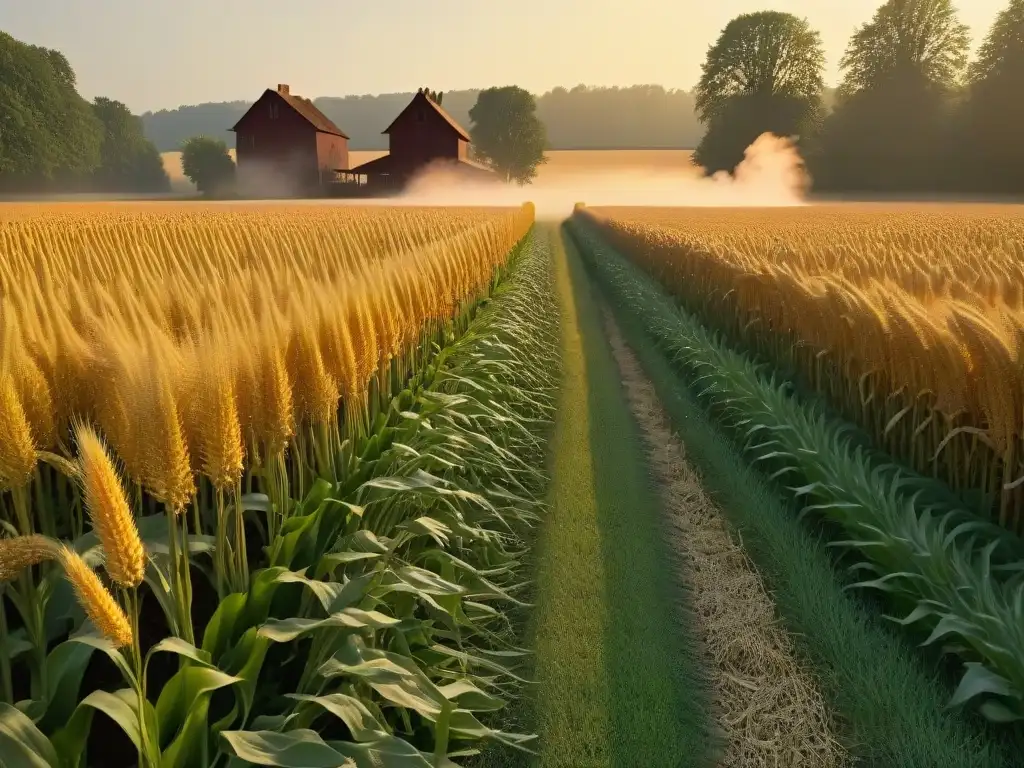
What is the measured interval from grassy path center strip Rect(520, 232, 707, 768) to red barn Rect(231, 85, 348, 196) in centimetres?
6981

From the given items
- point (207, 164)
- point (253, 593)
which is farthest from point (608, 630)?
point (207, 164)

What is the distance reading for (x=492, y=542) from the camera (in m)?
4.66

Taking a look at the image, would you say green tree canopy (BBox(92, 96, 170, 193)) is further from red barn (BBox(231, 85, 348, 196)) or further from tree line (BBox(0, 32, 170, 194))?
red barn (BBox(231, 85, 348, 196))

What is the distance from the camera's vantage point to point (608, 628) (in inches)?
169

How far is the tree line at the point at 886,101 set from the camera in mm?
64562

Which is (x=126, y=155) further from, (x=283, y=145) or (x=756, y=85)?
(x=756, y=85)

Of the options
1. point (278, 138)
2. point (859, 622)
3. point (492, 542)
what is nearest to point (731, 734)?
point (859, 622)

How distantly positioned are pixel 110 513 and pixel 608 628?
10.9 feet

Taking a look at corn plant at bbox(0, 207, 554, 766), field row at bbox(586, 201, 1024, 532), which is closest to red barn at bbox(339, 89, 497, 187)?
field row at bbox(586, 201, 1024, 532)

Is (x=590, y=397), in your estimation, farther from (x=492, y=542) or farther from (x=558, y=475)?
(x=492, y=542)

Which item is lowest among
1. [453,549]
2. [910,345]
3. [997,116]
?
[453,549]

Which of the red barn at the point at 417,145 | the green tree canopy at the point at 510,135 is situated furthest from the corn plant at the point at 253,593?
the green tree canopy at the point at 510,135

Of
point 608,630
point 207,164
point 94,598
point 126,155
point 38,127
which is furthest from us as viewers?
point 126,155

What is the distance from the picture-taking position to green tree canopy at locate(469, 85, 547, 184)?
3841 inches
